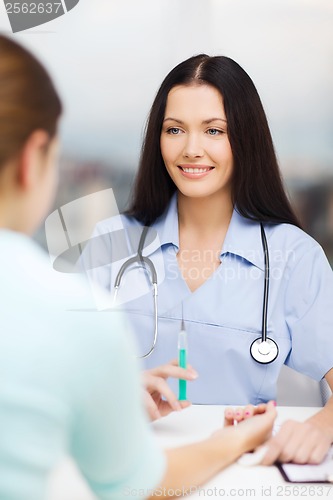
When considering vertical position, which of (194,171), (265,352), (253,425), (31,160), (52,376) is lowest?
(265,352)

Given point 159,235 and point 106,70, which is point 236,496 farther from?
point 106,70

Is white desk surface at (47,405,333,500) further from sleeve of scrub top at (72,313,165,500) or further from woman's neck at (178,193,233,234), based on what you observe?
woman's neck at (178,193,233,234)

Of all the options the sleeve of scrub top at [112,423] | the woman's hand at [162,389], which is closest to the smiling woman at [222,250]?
the woman's hand at [162,389]

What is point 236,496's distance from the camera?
71 cm

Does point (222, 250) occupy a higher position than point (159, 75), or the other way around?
point (159, 75)

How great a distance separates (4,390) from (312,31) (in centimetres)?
171

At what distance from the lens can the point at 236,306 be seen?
120 cm

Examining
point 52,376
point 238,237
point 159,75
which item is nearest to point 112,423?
point 52,376

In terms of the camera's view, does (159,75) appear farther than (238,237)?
Yes

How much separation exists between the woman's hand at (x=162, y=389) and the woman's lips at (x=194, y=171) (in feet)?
1.42

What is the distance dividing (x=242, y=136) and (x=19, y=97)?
864 mm

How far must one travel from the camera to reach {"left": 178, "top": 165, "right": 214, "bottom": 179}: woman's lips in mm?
1256

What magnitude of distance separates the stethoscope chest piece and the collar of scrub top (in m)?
0.14

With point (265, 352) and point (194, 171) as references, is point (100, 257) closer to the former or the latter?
point (194, 171)
